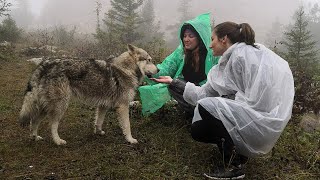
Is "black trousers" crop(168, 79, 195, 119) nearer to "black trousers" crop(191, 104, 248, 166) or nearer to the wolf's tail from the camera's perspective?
"black trousers" crop(191, 104, 248, 166)

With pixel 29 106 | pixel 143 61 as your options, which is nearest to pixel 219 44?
pixel 143 61

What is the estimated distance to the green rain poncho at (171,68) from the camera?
210 inches

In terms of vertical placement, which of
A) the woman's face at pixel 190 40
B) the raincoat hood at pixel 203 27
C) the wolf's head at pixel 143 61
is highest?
the raincoat hood at pixel 203 27

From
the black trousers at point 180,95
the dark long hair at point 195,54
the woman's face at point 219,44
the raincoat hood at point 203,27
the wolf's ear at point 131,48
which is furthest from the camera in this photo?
the dark long hair at point 195,54

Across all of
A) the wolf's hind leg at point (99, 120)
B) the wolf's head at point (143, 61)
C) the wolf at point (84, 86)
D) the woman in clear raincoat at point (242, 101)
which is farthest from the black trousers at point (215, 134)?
the wolf's hind leg at point (99, 120)

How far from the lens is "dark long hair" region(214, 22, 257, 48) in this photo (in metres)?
3.77

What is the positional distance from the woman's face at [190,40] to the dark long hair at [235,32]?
4.77 ft

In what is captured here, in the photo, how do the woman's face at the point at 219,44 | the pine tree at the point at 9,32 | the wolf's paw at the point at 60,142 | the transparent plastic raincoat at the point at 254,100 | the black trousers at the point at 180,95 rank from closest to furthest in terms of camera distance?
the transparent plastic raincoat at the point at 254,100
the woman's face at the point at 219,44
the black trousers at the point at 180,95
the wolf's paw at the point at 60,142
the pine tree at the point at 9,32

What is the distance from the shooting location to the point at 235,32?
385 centimetres

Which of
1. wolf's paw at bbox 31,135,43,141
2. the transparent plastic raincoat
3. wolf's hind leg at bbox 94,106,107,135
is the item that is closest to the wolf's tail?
wolf's paw at bbox 31,135,43,141

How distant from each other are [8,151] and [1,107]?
216cm

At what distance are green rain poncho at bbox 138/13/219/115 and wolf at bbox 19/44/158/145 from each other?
14.6 inches

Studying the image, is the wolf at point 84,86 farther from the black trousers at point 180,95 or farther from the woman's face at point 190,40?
the woman's face at point 190,40

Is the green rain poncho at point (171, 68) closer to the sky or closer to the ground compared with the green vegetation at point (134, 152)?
closer to the sky
